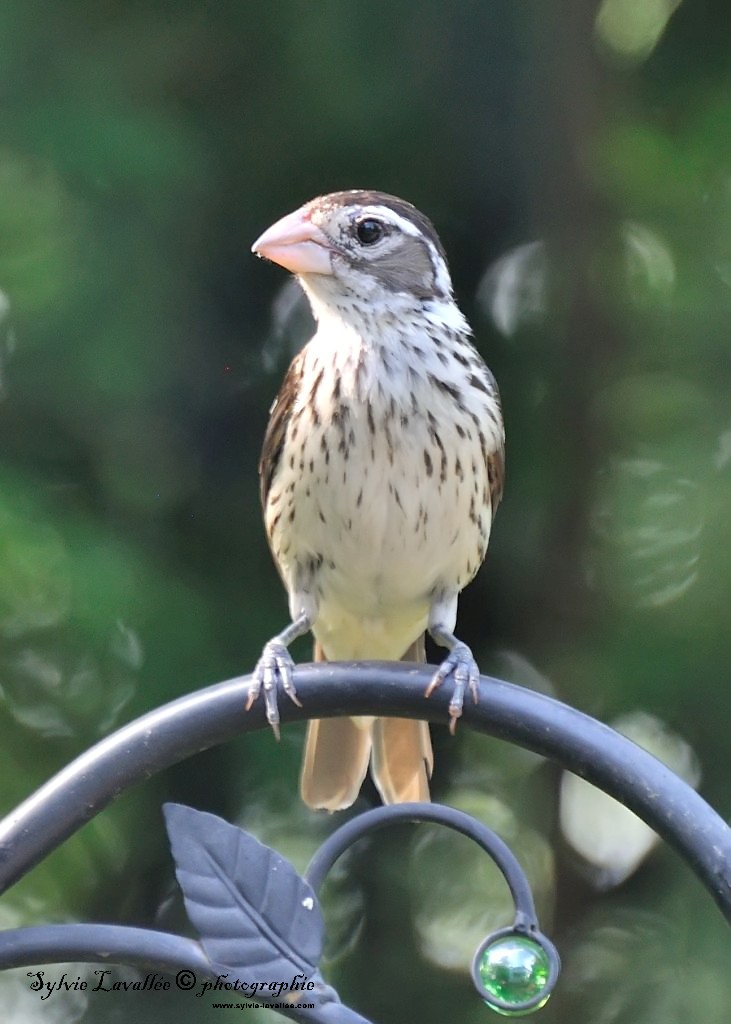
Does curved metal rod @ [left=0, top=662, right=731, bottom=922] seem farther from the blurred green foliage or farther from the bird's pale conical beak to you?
the blurred green foliage

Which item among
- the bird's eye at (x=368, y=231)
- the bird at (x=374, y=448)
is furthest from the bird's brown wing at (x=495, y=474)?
the bird's eye at (x=368, y=231)

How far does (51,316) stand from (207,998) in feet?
5.16

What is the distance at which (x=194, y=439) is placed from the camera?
12.2ft

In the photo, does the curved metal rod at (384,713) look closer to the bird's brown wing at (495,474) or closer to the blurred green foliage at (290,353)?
the bird's brown wing at (495,474)

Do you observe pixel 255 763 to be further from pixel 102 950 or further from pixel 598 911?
pixel 102 950

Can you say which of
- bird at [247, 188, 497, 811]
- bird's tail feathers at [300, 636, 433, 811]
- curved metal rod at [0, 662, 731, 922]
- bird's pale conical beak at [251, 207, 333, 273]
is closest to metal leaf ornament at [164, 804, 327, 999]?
curved metal rod at [0, 662, 731, 922]

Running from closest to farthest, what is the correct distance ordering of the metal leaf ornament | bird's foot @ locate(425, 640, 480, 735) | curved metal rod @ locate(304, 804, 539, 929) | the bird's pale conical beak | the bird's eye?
the metal leaf ornament, curved metal rod @ locate(304, 804, 539, 929), bird's foot @ locate(425, 640, 480, 735), the bird's pale conical beak, the bird's eye

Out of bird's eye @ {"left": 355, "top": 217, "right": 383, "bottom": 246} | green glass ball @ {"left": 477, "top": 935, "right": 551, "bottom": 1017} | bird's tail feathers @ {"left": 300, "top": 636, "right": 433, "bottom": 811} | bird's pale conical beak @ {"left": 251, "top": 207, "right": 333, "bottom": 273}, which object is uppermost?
bird's eye @ {"left": 355, "top": 217, "right": 383, "bottom": 246}

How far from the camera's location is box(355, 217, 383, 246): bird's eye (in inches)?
120

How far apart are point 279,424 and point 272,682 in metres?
0.93

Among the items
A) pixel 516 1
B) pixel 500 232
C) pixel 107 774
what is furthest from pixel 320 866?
pixel 516 1

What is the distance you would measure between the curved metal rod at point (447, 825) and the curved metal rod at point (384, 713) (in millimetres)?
143

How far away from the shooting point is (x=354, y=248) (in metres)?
3.05

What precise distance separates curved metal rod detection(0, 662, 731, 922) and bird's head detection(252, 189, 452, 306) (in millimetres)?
1016
